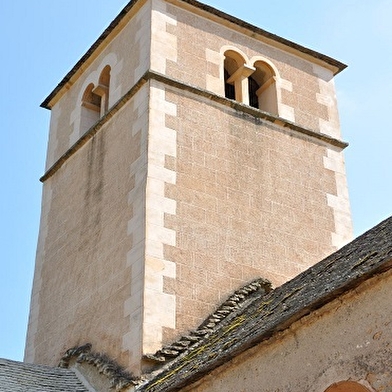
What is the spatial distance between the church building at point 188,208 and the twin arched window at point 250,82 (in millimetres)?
29

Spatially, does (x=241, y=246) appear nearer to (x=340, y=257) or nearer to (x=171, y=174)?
(x=171, y=174)

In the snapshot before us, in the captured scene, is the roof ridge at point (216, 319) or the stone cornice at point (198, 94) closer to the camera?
the roof ridge at point (216, 319)

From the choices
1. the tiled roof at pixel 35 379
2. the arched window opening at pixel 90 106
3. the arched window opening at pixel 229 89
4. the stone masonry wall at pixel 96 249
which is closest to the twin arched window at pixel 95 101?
the arched window opening at pixel 90 106

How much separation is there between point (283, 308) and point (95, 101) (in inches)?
282

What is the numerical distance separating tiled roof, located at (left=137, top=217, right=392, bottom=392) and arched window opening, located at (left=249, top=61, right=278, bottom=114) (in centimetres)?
434

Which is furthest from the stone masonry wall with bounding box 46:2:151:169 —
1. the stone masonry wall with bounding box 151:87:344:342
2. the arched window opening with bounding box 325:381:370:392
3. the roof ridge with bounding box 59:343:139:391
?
the arched window opening with bounding box 325:381:370:392

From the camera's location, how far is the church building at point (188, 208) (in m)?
8.88

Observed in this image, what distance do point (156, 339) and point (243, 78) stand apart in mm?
5090

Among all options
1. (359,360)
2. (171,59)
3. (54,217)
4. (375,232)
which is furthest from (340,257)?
(54,217)

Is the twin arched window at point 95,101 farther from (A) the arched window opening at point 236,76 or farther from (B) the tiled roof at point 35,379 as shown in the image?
(B) the tiled roof at point 35,379

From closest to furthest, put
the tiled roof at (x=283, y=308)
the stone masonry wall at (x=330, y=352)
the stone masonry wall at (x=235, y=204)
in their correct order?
the stone masonry wall at (x=330, y=352), the tiled roof at (x=283, y=308), the stone masonry wall at (x=235, y=204)

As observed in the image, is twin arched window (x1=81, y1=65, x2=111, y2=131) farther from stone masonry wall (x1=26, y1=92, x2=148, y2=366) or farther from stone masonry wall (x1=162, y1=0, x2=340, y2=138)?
stone masonry wall (x1=162, y1=0, x2=340, y2=138)

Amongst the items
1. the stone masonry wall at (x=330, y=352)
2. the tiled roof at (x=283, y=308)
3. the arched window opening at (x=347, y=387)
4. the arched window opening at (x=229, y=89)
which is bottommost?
the arched window opening at (x=347, y=387)

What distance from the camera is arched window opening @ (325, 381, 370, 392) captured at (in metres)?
6.33
